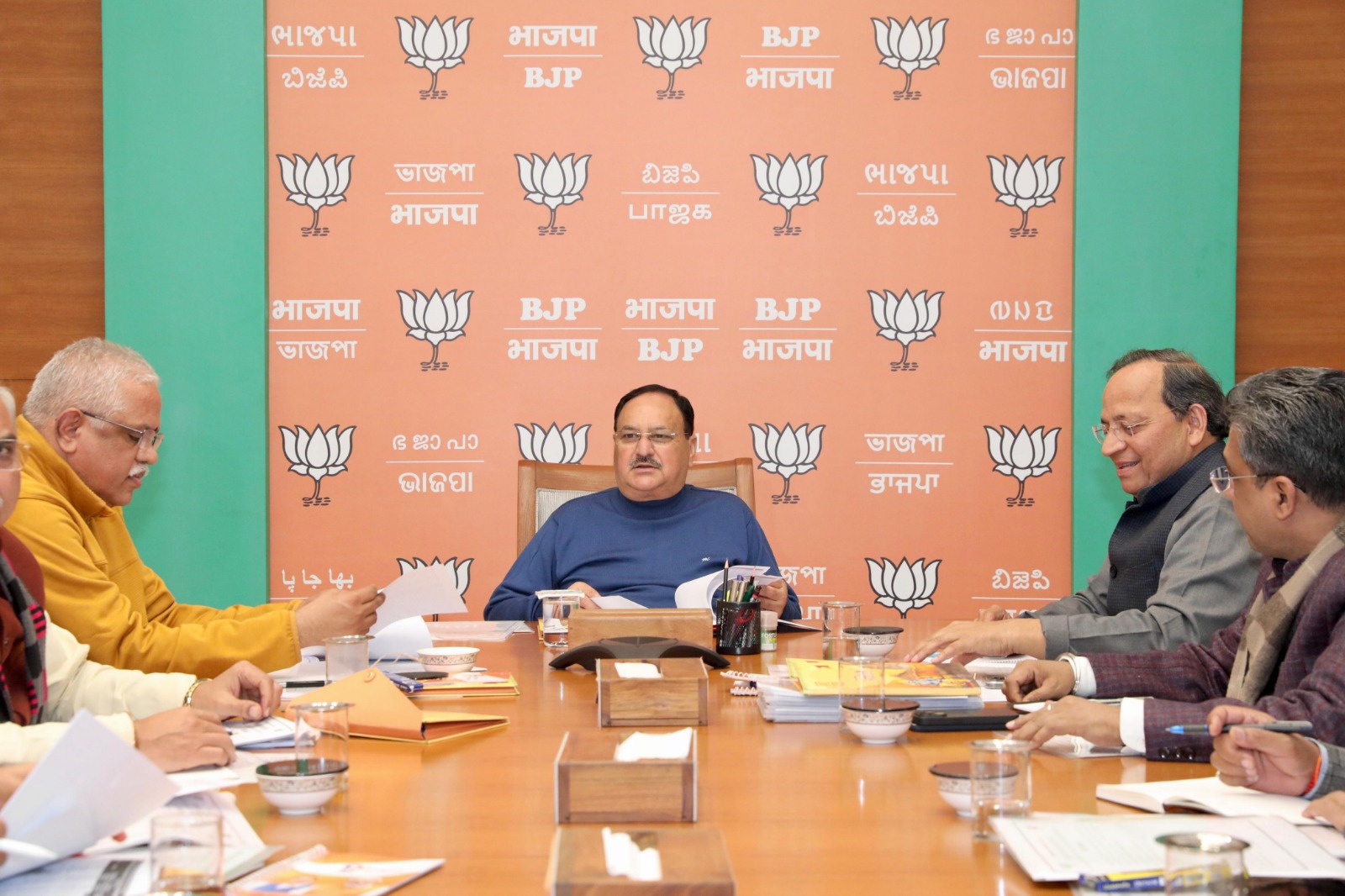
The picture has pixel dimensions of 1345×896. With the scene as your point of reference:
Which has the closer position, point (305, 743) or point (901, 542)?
point (305, 743)

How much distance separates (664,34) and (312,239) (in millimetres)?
1348

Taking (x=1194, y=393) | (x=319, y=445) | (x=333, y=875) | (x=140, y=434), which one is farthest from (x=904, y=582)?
(x=333, y=875)

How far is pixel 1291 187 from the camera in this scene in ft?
13.8

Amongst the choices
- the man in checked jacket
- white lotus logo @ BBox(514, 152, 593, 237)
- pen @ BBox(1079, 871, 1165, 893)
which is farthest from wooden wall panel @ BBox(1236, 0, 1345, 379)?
pen @ BBox(1079, 871, 1165, 893)

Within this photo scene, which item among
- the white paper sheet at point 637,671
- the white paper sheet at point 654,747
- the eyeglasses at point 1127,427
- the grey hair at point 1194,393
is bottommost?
the white paper sheet at point 637,671

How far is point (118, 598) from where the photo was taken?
2203 millimetres

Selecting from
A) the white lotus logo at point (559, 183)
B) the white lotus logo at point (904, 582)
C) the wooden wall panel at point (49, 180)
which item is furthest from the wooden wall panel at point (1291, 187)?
the wooden wall panel at point (49, 180)

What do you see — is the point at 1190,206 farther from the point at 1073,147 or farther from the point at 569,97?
the point at 569,97

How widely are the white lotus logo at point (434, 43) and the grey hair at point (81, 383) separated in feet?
6.65

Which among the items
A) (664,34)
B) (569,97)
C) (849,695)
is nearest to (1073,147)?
(664,34)

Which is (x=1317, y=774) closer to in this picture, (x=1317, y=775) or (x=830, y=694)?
(x=1317, y=775)

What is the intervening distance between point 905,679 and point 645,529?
1571 millimetres

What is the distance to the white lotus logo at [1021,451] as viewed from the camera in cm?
415

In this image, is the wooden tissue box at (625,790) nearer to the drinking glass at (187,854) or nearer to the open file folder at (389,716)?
the drinking glass at (187,854)
